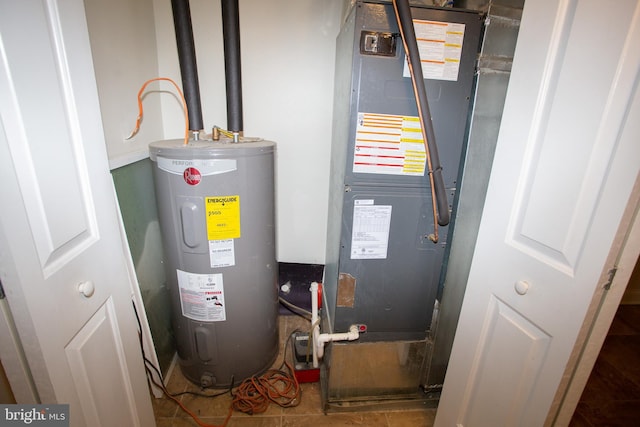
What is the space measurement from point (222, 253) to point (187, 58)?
2.99 ft

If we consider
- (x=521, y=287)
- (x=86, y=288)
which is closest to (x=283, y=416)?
(x=86, y=288)

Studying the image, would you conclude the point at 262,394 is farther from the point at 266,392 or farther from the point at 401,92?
the point at 401,92

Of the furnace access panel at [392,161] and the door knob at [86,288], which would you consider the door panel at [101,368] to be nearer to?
the door knob at [86,288]

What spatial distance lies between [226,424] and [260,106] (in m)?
1.65

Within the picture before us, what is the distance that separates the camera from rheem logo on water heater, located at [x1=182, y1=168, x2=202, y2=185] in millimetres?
1122

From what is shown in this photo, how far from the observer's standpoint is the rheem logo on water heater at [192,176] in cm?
112

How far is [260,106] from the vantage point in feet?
5.46

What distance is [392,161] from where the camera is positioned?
1106 millimetres

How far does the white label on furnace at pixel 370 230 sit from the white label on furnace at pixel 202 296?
0.64 metres

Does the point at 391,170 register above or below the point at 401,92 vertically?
below

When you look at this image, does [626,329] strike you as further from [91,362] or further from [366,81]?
[91,362]

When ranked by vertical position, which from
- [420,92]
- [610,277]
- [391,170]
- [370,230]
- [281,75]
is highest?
[281,75]

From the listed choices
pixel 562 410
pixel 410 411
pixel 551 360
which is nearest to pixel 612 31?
pixel 551 360

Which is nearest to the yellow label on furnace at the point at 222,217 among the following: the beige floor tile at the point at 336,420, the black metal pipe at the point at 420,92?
the black metal pipe at the point at 420,92
